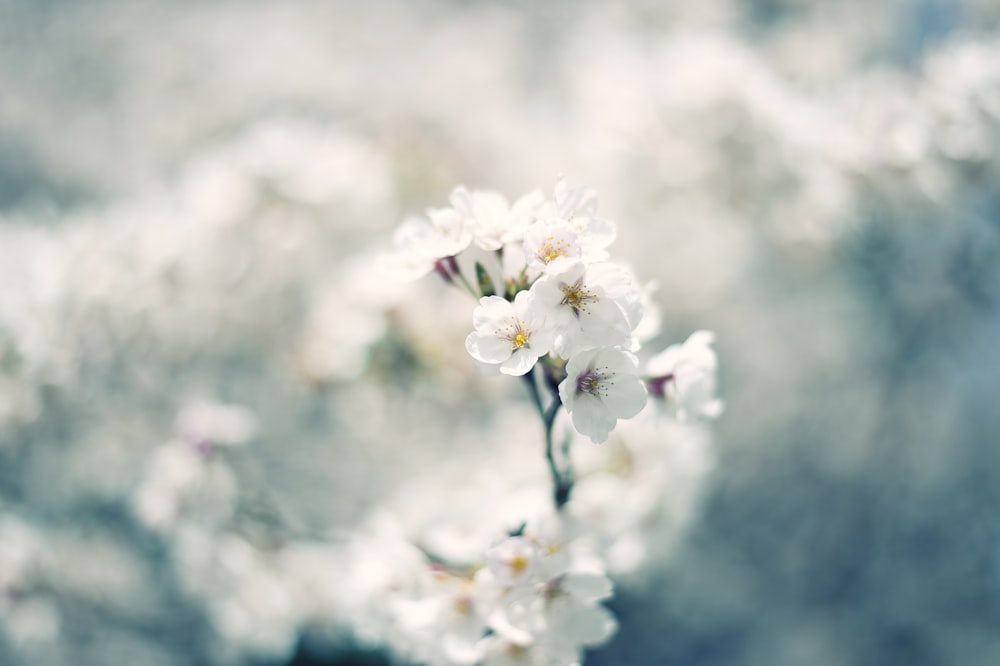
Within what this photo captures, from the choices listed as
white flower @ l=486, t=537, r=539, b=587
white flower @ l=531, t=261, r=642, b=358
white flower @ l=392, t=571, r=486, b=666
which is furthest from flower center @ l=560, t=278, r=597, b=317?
white flower @ l=392, t=571, r=486, b=666

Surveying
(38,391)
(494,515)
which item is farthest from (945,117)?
(38,391)

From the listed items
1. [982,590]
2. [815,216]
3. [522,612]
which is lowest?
[522,612]

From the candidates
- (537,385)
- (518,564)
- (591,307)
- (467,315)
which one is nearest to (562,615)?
(518,564)

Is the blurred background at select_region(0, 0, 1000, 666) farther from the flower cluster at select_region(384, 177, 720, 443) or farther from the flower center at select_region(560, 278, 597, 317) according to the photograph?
the flower center at select_region(560, 278, 597, 317)

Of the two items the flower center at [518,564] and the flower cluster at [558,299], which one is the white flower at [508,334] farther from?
the flower center at [518,564]

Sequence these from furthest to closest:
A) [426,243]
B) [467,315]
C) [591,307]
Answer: [467,315] → [426,243] → [591,307]

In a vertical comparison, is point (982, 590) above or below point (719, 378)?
below

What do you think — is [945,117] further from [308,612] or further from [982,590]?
[308,612]

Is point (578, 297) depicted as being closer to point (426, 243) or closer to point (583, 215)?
point (583, 215)
